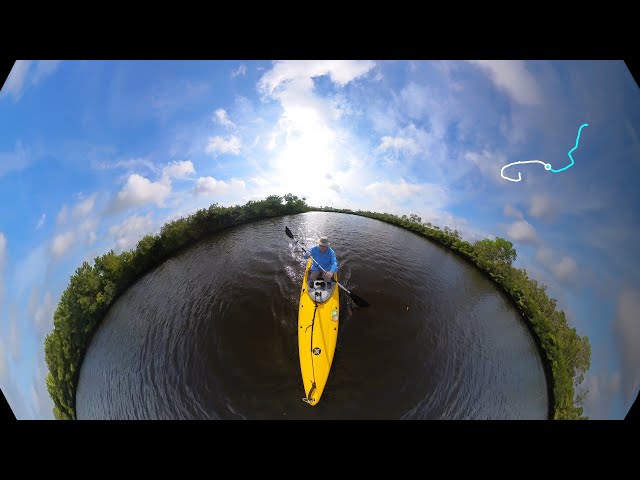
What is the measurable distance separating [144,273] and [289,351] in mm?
9939

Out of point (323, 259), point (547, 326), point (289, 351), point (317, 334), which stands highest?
point (323, 259)

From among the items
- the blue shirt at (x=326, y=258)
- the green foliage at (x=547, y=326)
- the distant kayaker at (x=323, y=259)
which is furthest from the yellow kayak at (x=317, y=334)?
the green foliage at (x=547, y=326)

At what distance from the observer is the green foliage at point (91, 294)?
6395 mm

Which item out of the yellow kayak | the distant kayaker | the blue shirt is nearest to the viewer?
the yellow kayak

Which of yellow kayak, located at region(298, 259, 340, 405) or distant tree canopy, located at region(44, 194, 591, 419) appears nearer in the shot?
yellow kayak, located at region(298, 259, 340, 405)

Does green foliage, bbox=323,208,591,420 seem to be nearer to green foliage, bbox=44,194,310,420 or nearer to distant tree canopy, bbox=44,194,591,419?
distant tree canopy, bbox=44,194,591,419

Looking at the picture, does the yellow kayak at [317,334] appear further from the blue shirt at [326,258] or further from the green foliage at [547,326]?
the green foliage at [547,326]

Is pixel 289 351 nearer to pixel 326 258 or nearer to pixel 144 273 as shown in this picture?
pixel 326 258

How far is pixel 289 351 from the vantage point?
250 inches

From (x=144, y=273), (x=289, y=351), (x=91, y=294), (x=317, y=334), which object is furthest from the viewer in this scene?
(x=144, y=273)

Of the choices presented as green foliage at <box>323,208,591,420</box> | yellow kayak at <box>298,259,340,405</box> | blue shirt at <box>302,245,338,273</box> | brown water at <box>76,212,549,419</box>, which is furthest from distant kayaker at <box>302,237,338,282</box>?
green foliage at <box>323,208,591,420</box>

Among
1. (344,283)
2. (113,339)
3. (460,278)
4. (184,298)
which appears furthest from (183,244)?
(460,278)

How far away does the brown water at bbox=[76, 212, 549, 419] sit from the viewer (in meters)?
5.43

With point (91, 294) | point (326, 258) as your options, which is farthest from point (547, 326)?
point (91, 294)
